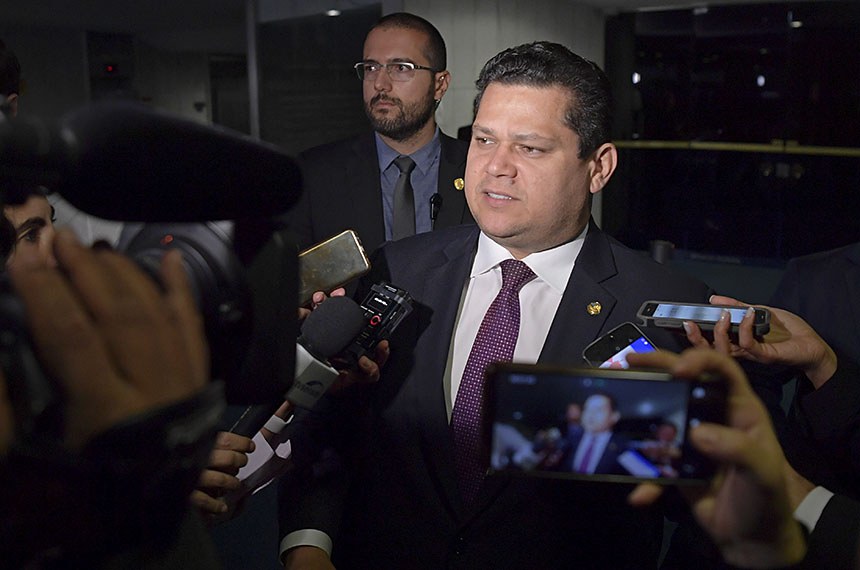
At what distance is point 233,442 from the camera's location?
1.16m

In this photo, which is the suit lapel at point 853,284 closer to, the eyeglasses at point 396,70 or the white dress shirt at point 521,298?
the white dress shirt at point 521,298

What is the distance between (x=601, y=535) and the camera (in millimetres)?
1397

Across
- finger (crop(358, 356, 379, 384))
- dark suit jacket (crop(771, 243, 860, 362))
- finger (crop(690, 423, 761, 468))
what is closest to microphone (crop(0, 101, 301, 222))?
finger (crop(690, 423, 761, 468))

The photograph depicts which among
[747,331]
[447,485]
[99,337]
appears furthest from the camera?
[447,485]

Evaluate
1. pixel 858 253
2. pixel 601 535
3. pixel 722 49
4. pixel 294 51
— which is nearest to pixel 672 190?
pixel 722 49

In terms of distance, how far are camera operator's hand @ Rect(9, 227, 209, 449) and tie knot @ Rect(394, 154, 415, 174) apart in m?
2.31

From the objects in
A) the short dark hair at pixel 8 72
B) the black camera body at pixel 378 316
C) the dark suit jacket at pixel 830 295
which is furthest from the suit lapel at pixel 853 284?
the short dark hair at pixel 8 72

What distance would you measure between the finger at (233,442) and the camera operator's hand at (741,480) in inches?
24.0

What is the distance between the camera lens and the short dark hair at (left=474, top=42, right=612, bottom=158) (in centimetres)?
156

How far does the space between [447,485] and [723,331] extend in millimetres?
520

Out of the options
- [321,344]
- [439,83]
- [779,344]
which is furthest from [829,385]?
[439,83]

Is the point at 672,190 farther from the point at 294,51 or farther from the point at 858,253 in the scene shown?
the point at 858,253

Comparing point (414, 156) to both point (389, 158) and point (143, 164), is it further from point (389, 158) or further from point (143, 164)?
point (143, 164)

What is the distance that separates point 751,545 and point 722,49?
7780mm
